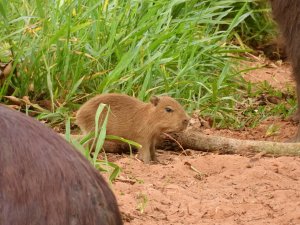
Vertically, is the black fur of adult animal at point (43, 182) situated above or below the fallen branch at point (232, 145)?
above

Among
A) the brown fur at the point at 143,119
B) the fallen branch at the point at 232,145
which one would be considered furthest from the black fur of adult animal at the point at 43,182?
the fallen branch at the point at 232,145

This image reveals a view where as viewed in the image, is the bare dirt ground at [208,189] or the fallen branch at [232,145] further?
the fallen branch at [232,145]

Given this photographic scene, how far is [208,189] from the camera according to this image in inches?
162

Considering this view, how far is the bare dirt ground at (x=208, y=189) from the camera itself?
3.65 metres

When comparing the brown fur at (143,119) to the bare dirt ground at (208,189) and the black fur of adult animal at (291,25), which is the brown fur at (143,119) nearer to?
the bare dirt ground at (208,189)

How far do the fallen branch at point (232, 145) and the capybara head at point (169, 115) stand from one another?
0.24 m

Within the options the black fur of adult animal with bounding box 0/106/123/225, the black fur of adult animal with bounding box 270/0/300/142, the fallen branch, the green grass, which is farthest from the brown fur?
the black fur of adult animal with bounding box 0/106/123/225

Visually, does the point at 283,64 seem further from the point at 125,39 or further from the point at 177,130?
the point at 177,130

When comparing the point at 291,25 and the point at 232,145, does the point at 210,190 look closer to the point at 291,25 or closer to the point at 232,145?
the point at 232,145

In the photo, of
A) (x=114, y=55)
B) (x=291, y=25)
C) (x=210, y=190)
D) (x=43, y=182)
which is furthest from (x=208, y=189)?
(x=43, y=182)

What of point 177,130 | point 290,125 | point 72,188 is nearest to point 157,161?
point 177,130

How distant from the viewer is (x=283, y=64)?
26.8ft

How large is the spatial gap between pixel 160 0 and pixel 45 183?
4.63 meters

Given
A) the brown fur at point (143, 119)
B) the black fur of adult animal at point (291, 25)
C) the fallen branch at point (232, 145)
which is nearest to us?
the brown fur at point (143, 119)
